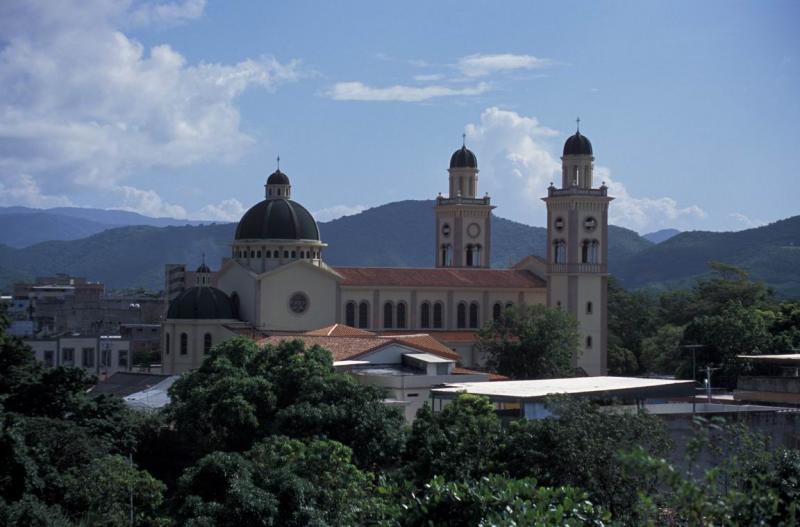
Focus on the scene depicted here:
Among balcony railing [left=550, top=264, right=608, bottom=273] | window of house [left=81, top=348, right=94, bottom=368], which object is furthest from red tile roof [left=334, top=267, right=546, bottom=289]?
window of house [left=81, top=348, right=94, bottom=368]

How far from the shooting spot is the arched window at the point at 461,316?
7444 cm

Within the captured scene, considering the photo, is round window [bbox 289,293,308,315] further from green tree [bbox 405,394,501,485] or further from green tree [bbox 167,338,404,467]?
green tree [bbox 405,394,501,485]

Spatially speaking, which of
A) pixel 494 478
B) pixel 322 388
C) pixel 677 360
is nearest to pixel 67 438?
pixel 322 388

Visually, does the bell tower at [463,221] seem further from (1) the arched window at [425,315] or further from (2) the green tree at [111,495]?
(2) the green tree at [111,495]

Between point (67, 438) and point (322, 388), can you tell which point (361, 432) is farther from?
point (67, 438)

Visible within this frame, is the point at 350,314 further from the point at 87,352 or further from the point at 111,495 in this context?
the point at 111,495

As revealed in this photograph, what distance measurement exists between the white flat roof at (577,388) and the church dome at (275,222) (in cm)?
2454

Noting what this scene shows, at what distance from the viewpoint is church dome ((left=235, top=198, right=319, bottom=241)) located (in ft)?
227

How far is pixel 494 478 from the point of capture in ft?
89.4

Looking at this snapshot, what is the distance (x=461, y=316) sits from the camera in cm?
7456

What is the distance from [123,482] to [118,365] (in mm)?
55743

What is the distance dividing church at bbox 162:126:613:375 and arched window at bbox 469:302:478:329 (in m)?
0.05

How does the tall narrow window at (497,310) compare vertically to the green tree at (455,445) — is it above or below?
above

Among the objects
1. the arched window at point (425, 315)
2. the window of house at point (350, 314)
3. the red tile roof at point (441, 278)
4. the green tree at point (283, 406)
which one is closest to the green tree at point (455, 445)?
the green tree at point (283, 406)
